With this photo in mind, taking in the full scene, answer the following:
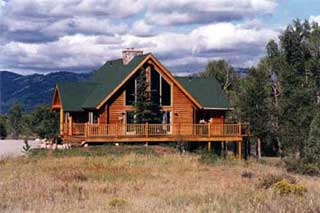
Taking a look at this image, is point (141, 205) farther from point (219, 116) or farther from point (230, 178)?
point (219, 116)

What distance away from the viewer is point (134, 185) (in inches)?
790

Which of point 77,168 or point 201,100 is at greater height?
point 201,100

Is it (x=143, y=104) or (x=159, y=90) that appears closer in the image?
(x=143, y=104)

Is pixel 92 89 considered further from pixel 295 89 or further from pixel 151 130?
pixel 295 89

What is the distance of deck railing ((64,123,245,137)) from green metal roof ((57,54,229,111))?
2.19m

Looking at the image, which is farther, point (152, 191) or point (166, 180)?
point (166, 180)

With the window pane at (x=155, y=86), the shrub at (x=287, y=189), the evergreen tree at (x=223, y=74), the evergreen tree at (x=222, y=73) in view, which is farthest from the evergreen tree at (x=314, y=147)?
the evergreen tree at (x=222, y=73)

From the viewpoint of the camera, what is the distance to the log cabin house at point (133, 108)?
39.2m

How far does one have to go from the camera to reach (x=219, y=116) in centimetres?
4444

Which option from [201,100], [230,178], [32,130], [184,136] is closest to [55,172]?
[230,178]

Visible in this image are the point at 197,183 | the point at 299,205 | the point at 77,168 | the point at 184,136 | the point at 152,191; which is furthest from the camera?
the point at 184,136

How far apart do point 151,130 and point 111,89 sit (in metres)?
3.75

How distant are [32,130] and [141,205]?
158 ft

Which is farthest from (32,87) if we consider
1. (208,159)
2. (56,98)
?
(208,159)
